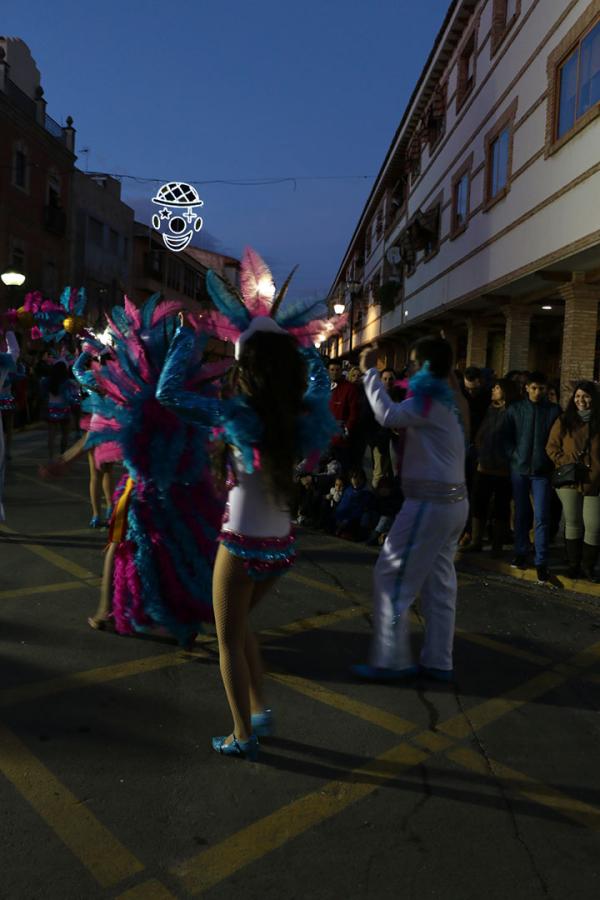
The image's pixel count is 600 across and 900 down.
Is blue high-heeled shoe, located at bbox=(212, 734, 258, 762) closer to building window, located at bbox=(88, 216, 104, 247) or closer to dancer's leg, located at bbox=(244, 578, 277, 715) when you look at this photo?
dancer's leg, located at bbox=(244, 578, 277, 715)

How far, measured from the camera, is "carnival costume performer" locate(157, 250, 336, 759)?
8.70ft

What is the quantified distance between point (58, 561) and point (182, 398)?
3.73m

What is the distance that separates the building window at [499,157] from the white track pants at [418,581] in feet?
33.4

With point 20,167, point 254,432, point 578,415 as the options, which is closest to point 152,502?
point 254,432

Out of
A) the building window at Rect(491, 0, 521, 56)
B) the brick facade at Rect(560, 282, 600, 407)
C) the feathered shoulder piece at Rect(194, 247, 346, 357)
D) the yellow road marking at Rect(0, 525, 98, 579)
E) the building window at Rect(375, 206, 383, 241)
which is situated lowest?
the yellow road marking at Rect(0, 525, 98, 579)

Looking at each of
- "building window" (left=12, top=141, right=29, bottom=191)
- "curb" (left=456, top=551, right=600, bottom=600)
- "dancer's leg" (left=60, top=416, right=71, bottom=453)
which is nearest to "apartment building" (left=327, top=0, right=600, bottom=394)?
"curb" (left=456, top=551, right=600, bottom=600)

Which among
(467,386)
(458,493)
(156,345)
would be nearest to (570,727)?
→ (458,493)

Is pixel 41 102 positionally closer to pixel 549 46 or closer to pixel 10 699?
pixel 549 46

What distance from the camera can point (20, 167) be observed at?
24.7m

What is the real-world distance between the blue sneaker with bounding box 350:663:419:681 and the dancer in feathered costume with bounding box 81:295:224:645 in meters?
0.93

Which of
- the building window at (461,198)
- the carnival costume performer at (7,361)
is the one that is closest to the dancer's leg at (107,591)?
the carnival costume performer at (7,361)

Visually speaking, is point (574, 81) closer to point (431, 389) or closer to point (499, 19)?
point (499, 19)

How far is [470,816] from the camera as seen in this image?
2.64 m

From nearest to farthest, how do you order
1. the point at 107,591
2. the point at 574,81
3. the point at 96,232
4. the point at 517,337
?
the point at 107,591
the point at 574,81
the point at 517,337
the point at 96,232
